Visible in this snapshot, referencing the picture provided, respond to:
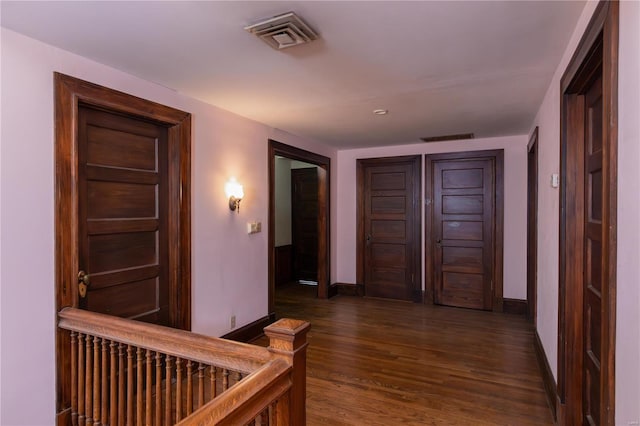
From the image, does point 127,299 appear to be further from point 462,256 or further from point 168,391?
point 462,256

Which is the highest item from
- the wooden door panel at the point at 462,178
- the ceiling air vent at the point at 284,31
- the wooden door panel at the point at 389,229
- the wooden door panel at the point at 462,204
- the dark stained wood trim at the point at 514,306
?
the ceiling air vent at the point at 284,31

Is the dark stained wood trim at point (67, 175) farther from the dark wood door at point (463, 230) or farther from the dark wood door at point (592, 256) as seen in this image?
the dark wood door at point (463, 230)

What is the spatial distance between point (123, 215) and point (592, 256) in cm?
305

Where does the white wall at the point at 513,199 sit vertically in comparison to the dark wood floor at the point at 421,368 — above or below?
above

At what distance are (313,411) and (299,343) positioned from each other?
4.60 ft

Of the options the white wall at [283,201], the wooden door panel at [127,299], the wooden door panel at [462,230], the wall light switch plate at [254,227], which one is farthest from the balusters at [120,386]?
the white wall at [283,201]

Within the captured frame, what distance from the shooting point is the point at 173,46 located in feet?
7.09

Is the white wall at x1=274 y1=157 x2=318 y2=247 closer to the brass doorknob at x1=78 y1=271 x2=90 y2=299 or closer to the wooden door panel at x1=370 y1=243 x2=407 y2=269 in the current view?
the wooden door panel at x1=370 y1=243 x2=407 y2=269

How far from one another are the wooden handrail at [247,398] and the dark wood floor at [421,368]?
4.31 feet

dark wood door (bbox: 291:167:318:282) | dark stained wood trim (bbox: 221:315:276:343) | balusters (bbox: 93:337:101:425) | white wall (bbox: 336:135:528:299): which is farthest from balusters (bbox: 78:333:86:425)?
dark wood door (bbox: 291:167:318:282)

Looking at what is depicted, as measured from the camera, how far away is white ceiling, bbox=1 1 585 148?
5.83ft

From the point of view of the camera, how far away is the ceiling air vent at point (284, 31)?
1.83m

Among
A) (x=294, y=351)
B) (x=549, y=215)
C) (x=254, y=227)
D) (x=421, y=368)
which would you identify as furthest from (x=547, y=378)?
(x=254, y=227)

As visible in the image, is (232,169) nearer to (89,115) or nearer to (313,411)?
(89,115)
